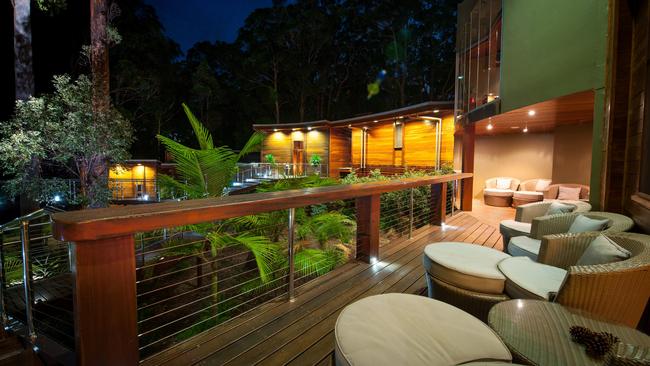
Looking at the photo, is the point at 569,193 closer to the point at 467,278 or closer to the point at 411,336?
the point at 467,278

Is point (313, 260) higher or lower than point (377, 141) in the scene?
lower

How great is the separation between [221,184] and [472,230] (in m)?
4.27

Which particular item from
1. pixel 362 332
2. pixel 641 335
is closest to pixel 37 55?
pixel 362 332

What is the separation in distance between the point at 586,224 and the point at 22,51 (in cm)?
1089

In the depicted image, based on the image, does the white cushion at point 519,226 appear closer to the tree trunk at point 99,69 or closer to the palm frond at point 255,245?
the palm frond at point 255,245

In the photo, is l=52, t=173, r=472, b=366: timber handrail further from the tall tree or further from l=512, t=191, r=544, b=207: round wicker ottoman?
l=512, t=191, r=544, b=207: round wicker ottoman

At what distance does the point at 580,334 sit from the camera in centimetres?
119

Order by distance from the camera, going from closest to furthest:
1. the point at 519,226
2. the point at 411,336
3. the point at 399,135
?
the point at 411,336, the point at 519,226, the point at 399,135

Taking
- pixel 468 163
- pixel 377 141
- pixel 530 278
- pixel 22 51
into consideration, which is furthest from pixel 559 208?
pixel 22 51

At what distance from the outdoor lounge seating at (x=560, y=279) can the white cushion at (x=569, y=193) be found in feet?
22.7

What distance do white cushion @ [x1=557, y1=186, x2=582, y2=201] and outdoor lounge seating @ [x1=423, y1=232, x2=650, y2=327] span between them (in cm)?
693

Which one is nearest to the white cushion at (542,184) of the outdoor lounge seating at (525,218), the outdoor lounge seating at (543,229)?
the outdoor lounge seating at (525,218)

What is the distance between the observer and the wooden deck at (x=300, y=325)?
1.66 m

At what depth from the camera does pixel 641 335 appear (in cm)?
125
